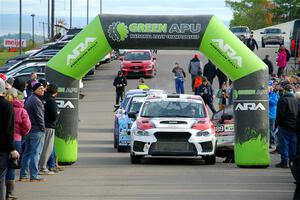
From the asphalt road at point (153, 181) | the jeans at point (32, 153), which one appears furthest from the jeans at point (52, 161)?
the jeans at point (32, 153)

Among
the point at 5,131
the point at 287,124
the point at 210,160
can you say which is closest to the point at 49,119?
the point at 210,160

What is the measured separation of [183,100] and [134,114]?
1.25 meters

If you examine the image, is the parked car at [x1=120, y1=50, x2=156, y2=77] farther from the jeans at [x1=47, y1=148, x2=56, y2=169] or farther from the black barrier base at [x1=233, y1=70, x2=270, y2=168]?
the jeans at [x1=47, y1=148, x2=56, y2=169]

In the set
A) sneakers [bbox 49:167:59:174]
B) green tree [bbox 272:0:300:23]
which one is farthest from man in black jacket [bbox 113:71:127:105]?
green tree [bbox 272:0:300:23]

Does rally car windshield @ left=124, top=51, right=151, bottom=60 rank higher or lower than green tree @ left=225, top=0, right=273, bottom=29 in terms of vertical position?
lower

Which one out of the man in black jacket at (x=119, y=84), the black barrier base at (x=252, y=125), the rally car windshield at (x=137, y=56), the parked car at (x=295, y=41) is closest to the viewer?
the black barrier base at (x=252, y=125)

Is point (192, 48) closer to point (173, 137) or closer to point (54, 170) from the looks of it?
point (173, 137)

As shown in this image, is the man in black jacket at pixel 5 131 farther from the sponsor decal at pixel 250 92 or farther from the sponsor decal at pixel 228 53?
the sponsor decal at pixel 250 92

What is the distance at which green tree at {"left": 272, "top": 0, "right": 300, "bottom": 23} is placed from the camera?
5620 inches

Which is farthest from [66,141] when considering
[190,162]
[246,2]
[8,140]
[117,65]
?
[246,2]

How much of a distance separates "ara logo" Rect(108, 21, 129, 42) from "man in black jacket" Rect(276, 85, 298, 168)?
11.5ft

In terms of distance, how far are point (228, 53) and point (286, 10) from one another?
12668 centimetres

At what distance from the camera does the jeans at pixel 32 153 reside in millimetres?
17156

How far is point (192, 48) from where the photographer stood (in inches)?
819
